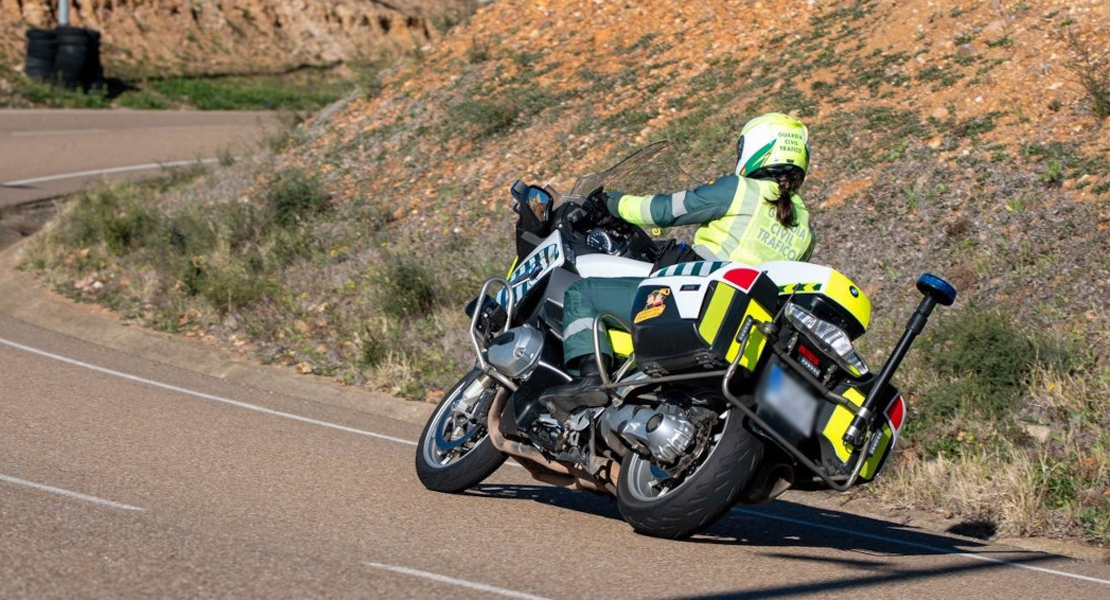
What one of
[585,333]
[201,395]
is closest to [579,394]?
[585,333]

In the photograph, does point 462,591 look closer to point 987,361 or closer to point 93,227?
point 987,361

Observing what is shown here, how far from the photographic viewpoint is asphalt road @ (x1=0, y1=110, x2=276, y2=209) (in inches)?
834

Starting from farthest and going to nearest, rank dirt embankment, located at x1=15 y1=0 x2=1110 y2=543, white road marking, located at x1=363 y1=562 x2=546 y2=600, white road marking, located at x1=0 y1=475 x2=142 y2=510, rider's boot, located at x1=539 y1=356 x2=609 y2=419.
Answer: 1. dirt embankment, located at x1=15 y1=0 x2=1110 y2=543
2. rider's boot, located at x1=539 y1=356 x2=609 y2=419
3. white road marking, located at x1=0 y1=475 x2=142 y2=510
4. white road marking, located at x1=363 y1=562 x2=546 y2=600

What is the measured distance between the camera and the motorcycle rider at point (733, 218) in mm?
6945

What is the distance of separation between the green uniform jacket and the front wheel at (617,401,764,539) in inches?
39.6

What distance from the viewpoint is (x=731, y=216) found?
698 centimetres

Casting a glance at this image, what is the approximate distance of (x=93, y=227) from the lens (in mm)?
16047

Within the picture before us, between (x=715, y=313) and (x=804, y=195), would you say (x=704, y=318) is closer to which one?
(x=715, y=313)

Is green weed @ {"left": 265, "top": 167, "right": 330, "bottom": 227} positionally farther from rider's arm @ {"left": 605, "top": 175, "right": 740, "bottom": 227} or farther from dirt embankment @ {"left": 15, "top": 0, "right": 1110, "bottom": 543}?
rider's arm @ {"left": 605, "top": 175, "right": 740, "bottom": 227}

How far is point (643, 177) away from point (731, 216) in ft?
2.53

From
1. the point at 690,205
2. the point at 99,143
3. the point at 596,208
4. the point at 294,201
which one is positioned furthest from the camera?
the point at 99,143

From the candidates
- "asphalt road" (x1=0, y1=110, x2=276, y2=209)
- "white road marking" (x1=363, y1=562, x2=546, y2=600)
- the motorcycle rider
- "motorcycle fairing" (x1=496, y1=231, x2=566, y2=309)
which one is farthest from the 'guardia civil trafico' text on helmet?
"asphalt road" (x1=0, y1=110, x2=276, y2=209)

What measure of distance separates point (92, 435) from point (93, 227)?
7.97 m

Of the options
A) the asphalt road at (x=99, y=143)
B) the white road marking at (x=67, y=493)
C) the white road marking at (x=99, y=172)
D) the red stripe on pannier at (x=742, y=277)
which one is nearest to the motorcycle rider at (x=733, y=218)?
the red stripe on pannier at (x=742, y=277)
